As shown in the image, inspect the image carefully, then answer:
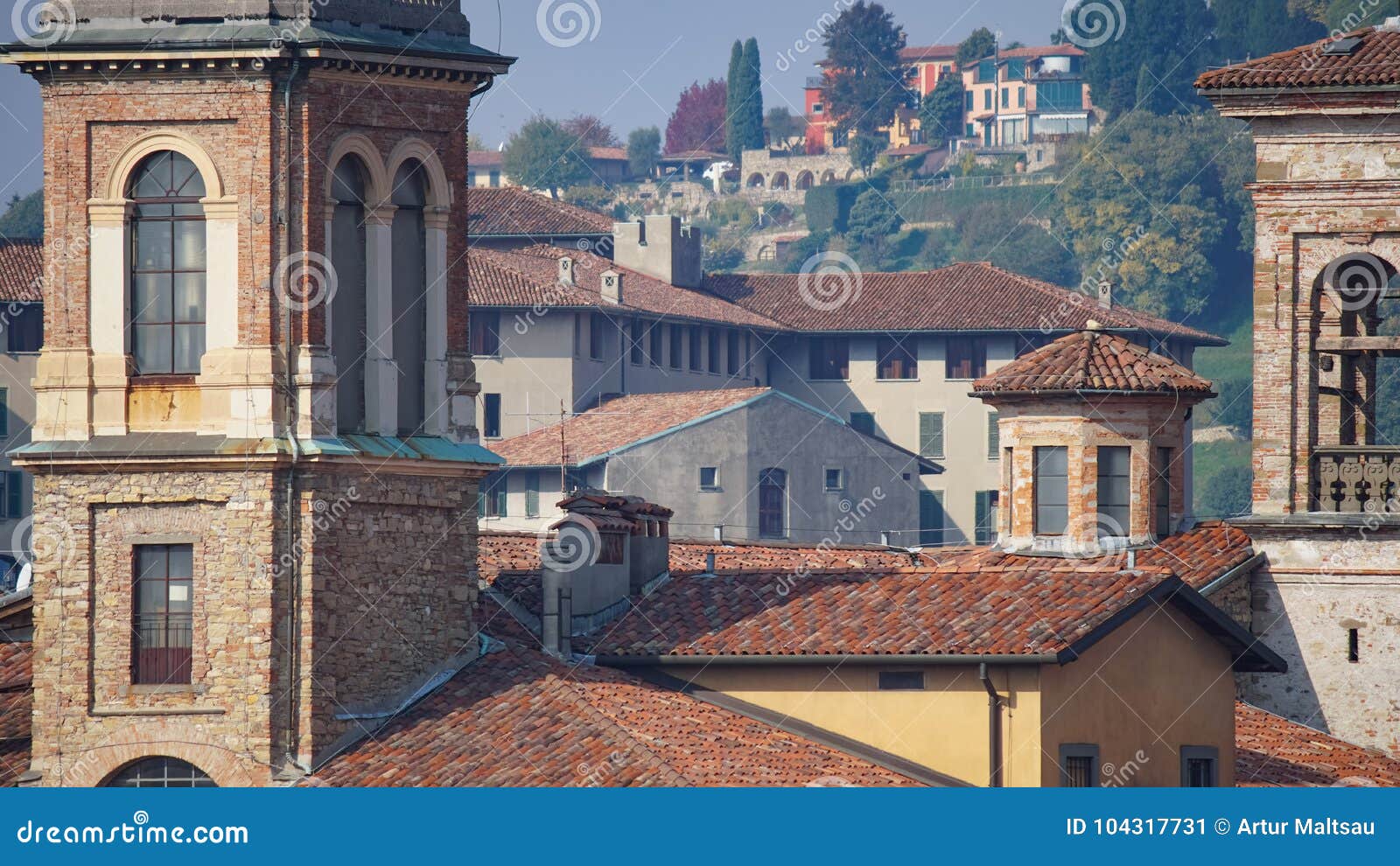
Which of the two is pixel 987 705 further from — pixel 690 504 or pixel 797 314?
pixel 797 314

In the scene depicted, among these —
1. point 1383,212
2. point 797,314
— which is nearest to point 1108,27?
point 797,314

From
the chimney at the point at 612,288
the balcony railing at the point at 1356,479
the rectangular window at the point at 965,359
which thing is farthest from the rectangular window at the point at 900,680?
the rectangular window at the point at 965,359

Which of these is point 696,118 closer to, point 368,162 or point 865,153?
point 865,153

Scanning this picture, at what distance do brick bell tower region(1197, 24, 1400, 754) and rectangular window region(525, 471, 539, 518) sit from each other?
110ft

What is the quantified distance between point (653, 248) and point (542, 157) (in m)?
65.1

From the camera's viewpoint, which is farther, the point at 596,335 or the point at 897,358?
the point at 897,358

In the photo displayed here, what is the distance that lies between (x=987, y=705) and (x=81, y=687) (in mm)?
8859

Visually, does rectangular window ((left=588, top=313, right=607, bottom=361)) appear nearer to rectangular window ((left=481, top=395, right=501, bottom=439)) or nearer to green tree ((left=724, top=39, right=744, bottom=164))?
rectangular window ((left=481, top=395, right=501, bottom=439))

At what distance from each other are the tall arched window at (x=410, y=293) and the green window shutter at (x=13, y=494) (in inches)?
1936

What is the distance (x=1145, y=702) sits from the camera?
30.9 m

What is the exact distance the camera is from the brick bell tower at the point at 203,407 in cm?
2755

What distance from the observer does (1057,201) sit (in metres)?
138

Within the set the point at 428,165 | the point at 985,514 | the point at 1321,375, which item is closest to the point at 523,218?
the point at 985,514

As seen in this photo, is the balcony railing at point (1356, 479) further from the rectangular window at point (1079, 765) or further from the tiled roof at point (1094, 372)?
the rectangular window at point (1079, 765)
